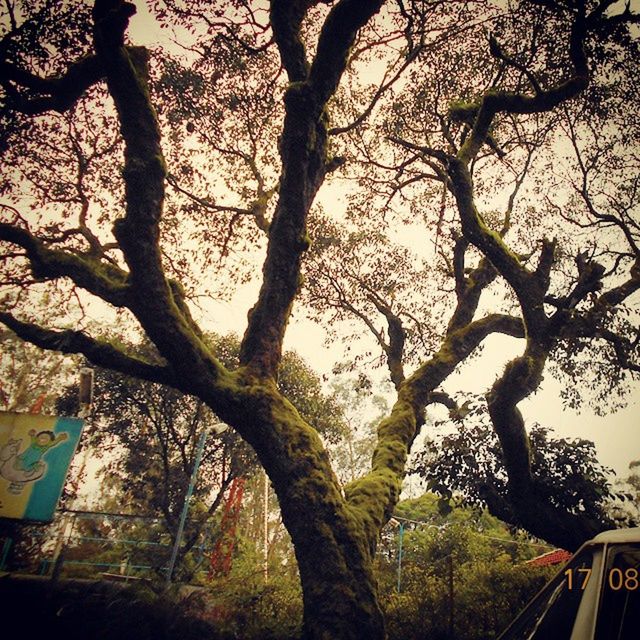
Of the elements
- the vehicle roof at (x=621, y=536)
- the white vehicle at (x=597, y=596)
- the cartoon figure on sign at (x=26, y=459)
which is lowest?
the cartoon figure on sign at (x=26, y=459)

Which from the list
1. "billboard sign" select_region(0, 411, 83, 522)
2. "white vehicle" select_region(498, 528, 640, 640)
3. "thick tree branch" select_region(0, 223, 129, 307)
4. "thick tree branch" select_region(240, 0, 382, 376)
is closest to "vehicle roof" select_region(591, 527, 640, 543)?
"white vehicle" select_region(498, 528, 640, 640)

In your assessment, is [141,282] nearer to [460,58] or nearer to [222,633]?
[222,633]

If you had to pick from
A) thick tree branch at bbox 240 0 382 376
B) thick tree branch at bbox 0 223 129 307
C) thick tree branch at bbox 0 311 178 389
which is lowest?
thick tree branch at bbox 0 311 178 389

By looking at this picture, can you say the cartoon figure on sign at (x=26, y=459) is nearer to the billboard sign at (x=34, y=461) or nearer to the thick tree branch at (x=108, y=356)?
the billboard sign at (x=34, y=461)

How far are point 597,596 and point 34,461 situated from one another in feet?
42.1

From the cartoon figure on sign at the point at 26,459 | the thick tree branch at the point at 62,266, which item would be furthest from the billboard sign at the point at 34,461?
the thick tree branch at the point at 62,266

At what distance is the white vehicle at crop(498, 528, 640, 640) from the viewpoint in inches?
65.9

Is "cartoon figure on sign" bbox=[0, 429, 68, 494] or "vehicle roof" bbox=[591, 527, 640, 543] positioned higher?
"vehicle roof" bbox=[591, 527, 640, 543]

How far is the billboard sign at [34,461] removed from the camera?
33.7 feet

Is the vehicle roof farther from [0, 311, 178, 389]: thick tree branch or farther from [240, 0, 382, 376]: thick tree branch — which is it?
[0, 311, 178, 389]: thick tree branch

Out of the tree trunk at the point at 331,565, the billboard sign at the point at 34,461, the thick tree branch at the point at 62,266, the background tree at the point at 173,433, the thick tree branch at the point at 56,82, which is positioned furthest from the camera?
the background tree at the point at 173,433

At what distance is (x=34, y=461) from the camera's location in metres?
10.8

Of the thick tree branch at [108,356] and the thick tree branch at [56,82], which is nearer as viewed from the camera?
the thick tree branch at [108,356]

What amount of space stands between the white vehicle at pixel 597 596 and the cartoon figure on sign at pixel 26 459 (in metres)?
12.1
